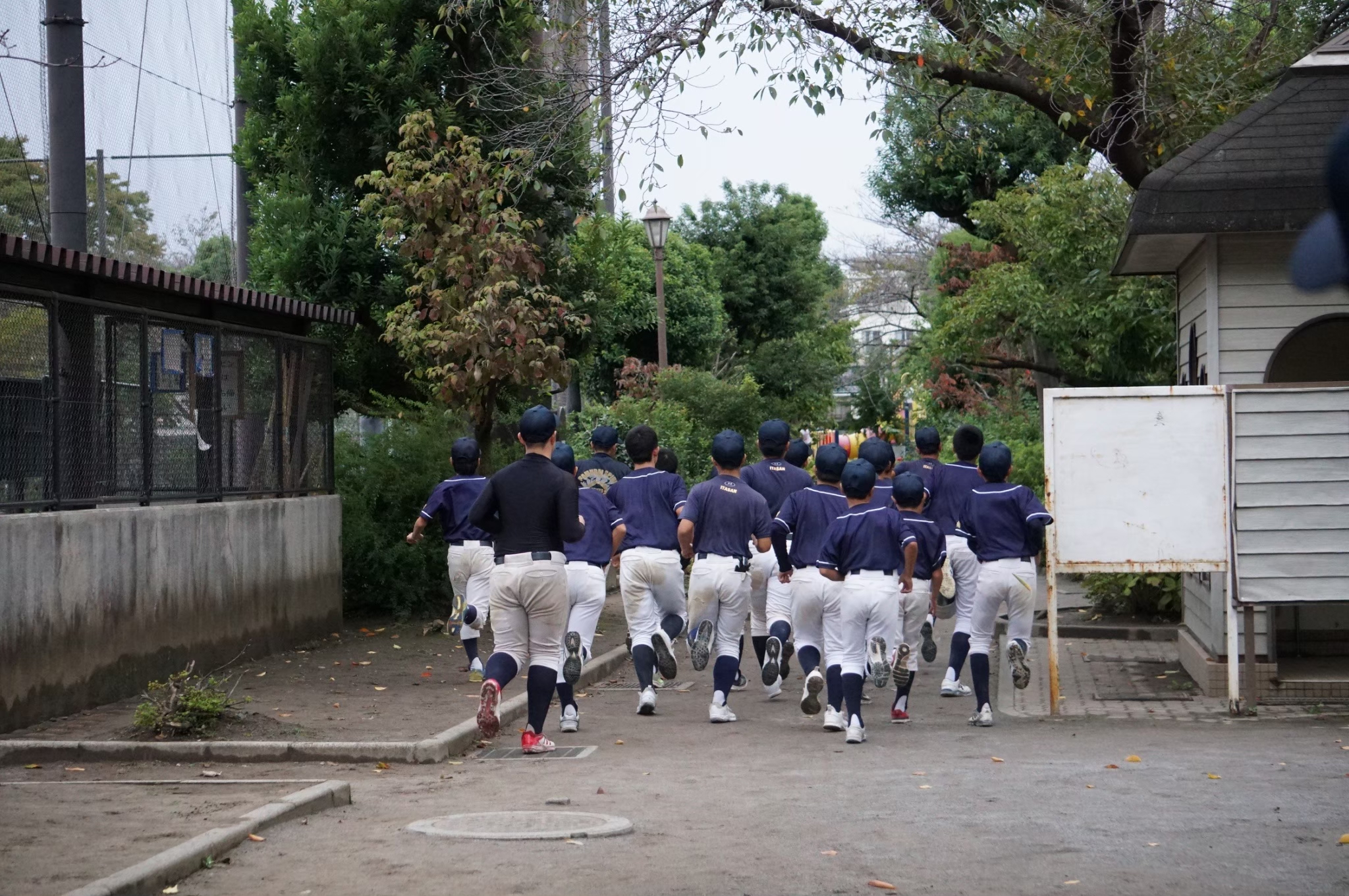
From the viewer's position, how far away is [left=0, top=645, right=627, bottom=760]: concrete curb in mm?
9062

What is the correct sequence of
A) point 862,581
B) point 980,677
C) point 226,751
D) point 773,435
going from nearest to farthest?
point 226,751 < point 862,581 < point 980,677 < point 773,435

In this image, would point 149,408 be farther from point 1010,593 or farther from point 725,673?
point 1010,593

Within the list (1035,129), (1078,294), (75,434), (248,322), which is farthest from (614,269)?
(1035,129)

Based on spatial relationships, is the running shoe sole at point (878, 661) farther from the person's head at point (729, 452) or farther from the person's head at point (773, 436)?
the person's head at point (773, 436)

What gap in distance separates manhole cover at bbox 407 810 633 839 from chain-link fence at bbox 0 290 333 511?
173 inches

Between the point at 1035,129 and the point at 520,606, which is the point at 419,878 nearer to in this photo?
the point at 520,606

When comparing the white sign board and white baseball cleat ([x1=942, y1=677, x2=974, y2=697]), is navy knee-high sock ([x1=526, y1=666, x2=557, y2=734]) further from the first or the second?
white baseball cleat ([x1=942, y1=677, x2=974, y2=697])

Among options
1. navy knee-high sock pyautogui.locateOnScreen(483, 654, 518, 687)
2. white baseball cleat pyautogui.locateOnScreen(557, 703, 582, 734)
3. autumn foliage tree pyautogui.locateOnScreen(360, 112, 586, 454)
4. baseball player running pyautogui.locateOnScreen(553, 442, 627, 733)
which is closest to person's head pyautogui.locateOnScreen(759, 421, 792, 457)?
baseball player running pyautogui.locateOnScreen(553, 442, 627, 733)

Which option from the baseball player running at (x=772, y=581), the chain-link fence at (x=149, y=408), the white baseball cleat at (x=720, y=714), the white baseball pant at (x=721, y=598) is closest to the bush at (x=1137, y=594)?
the baseball player running at (x=772, y=581)

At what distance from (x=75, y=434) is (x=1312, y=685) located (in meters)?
8.81

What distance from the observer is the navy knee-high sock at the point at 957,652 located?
1234cm

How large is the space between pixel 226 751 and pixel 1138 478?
21.5ft

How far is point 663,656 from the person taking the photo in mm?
11188

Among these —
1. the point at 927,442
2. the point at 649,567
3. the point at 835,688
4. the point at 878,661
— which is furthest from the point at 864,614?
the point at 927,442
